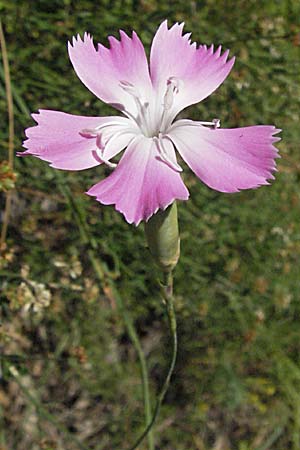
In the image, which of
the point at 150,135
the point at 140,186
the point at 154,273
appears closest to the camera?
the point at 140,186

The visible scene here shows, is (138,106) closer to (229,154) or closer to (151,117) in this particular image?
(151,117)

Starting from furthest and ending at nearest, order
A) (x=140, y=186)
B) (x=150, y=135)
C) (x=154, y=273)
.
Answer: (x=154, y=273) < (x=150, y=135) < (x=140, y=186)

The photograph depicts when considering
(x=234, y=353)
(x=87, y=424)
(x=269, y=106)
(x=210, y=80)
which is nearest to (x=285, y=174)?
(x=269, y=106)

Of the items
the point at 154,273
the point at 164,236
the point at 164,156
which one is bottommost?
the point at 154,273

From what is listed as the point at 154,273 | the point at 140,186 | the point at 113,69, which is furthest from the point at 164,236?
the point at 154,273

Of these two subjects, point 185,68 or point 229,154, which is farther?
point 185,68

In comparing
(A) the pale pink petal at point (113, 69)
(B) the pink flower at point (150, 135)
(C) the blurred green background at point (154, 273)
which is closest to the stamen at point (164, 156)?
(B) the pink flower at point (150, 135)

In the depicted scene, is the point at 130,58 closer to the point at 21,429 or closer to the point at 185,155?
the point at 185,155
